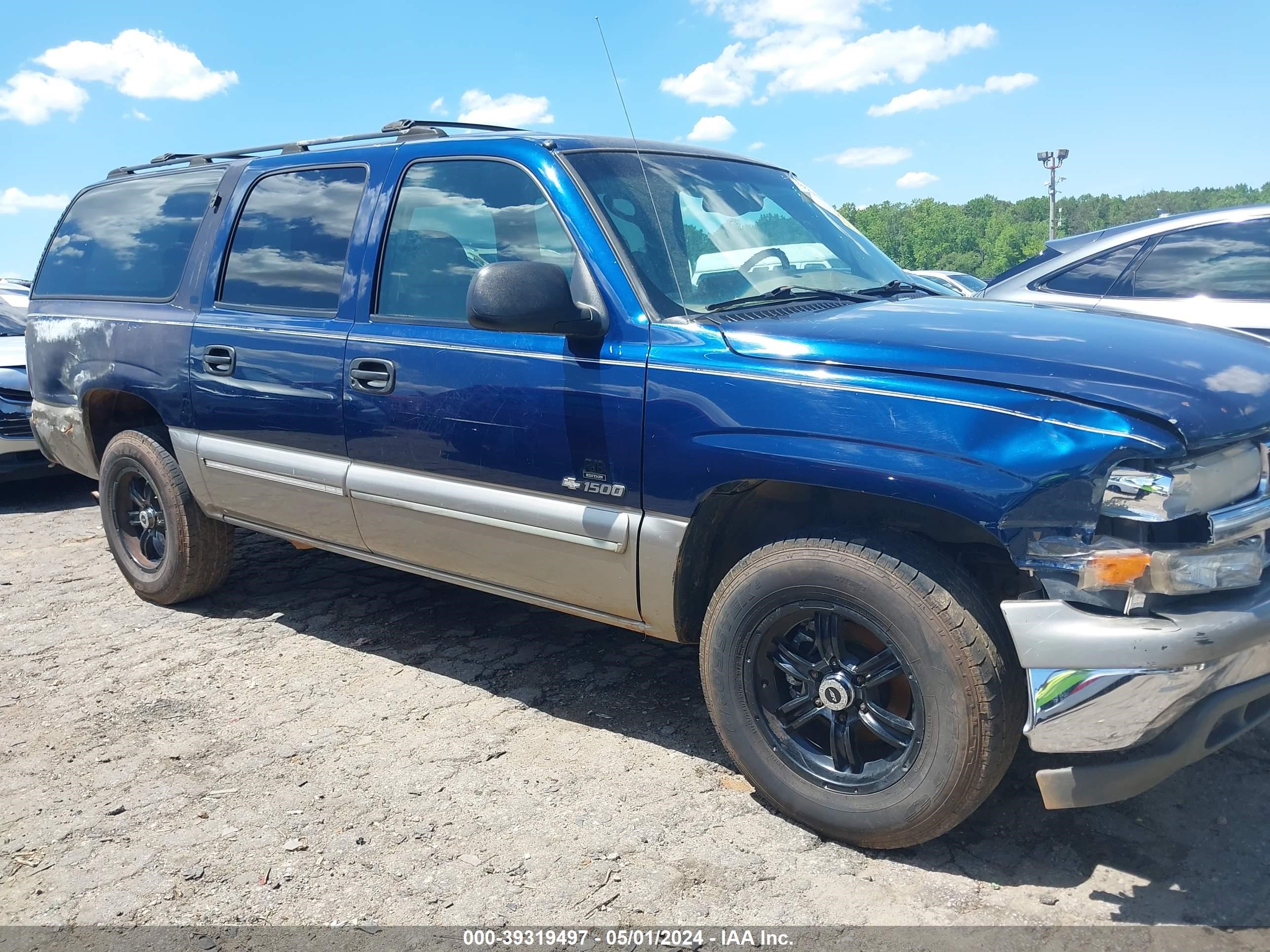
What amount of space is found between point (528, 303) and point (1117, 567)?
1.72 meters

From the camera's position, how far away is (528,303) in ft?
9.86

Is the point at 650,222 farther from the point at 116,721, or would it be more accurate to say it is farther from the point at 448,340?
the point at 116,721

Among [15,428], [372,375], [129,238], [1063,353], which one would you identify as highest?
[129,238]

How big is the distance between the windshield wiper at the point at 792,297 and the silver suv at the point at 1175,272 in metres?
1.70

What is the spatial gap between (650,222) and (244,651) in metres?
2.65

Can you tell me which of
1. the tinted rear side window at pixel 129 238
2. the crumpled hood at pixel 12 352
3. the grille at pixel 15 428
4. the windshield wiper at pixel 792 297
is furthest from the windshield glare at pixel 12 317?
the windshield wiper at pixel 792 297

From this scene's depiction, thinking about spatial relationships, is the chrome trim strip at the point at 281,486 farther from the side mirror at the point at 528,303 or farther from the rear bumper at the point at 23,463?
the rear bumper at the point at 23,463

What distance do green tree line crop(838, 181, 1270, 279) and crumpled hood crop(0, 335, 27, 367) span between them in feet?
147

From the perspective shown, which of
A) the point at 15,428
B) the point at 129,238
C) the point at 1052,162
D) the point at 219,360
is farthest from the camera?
the point at 1052,162

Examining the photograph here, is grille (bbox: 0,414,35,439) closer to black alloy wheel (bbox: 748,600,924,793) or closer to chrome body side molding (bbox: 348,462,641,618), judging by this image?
chrome body side molding (bbox: 348,462,641,618)

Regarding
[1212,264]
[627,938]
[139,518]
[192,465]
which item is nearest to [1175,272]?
[1212,264]

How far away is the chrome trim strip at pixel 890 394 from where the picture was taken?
2.32 meters

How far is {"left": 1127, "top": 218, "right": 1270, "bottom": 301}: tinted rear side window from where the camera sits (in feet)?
16.3

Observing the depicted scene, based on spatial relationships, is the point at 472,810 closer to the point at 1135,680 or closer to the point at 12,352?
the point at 1135,680
